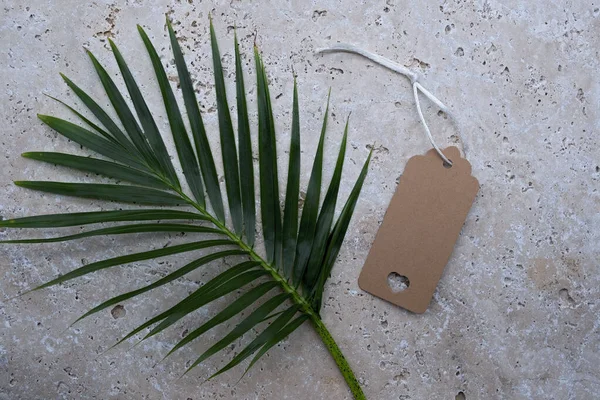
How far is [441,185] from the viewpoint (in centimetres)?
96

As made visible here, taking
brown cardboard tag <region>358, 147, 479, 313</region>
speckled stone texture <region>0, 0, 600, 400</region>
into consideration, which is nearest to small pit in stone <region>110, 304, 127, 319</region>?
speckled stone texture <region>0, 0, 600, 400</region>

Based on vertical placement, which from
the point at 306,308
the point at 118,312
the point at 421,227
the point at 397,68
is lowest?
the point at 118,312

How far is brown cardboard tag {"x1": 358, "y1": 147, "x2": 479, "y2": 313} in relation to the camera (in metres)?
0.96

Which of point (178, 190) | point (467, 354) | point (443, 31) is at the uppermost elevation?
point (443, 31)

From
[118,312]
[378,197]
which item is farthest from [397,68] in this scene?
[118,312]

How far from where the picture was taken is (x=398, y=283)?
98 cm

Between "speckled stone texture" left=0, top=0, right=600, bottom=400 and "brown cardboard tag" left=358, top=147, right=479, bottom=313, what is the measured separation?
26 millimetres

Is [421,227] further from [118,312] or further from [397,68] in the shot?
[118,312]

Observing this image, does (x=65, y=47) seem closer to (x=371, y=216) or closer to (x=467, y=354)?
(x=371, y=216)

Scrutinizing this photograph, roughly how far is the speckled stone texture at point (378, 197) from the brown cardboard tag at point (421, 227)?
26 millimetres

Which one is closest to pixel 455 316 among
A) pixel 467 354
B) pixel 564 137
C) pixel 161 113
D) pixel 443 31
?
pixel 467 354

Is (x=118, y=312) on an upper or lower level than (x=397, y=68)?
lower

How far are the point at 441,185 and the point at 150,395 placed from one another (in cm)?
56

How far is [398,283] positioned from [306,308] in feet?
0.50
